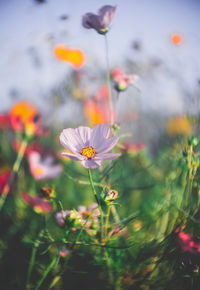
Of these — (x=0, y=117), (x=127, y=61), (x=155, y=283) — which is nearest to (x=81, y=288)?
(x=155, y=283)

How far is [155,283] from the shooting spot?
280 mm

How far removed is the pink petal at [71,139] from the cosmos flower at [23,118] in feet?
0.75

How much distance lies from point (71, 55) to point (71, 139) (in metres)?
0.75

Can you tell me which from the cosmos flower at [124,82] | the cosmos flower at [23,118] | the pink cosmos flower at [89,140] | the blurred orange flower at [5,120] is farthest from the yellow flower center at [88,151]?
the blurred orange flower at [5,120]

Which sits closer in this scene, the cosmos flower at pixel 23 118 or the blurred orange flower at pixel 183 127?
the blurred orange flower at pixel 183 127

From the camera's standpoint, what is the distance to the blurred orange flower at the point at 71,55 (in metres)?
0.93

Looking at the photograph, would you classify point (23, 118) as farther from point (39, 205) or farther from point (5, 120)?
point (39, 205)

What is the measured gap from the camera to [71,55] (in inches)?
37.2

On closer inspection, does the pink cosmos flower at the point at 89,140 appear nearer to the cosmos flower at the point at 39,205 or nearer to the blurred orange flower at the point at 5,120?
the cosmos flower at the point at 39,205

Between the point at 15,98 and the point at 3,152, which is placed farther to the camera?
the point at 15,98

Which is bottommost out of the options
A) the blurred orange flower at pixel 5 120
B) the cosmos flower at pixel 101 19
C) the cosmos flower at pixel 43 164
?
the cosmos flower at pixel 43 164

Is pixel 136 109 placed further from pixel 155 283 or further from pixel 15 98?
pixel 155 283

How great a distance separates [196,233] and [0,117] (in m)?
0.79

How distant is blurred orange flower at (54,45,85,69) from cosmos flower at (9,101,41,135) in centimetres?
26
